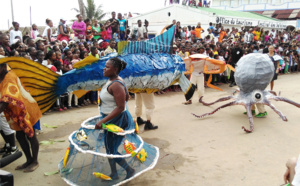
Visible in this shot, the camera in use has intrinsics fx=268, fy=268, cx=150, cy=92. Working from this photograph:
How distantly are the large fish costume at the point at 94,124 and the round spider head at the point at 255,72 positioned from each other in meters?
2.17

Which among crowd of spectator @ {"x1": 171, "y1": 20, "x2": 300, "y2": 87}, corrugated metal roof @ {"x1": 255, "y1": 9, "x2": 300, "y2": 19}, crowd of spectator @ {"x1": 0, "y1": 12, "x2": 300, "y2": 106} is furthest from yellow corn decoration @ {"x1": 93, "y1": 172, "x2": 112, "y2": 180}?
corrugated metal roof @ {"x1": 255, "y1": 9, "x2": 300, "y2": 19}

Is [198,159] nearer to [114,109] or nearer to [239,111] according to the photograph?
[114,109]

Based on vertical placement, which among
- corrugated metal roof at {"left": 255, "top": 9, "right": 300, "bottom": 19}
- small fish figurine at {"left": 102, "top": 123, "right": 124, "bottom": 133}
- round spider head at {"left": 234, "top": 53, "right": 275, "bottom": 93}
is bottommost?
small fish figurine at {"left": 102, "top": 123, "right": 124, "bottom": 133}

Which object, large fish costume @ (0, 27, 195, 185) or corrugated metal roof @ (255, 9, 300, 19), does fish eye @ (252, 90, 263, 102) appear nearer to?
large fish costume @ (0, 27, 195, 185)

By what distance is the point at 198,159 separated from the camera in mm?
3969

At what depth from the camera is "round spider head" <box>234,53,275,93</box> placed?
5367 millimetres

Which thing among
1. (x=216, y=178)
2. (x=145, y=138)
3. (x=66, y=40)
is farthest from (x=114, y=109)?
(x=66, y=40)

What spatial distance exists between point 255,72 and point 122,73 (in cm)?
295

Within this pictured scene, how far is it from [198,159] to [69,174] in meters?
1.86

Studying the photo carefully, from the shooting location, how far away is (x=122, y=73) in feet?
12.5

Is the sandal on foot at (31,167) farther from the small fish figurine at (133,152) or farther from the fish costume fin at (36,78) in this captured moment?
the small fish figurine at (133,152)

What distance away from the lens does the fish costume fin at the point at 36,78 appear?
3.23m

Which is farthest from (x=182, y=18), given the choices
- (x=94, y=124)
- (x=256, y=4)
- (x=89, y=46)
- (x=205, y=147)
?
(x=256, y=4)

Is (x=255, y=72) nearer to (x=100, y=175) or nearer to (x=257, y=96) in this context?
(x=257, y=96)
